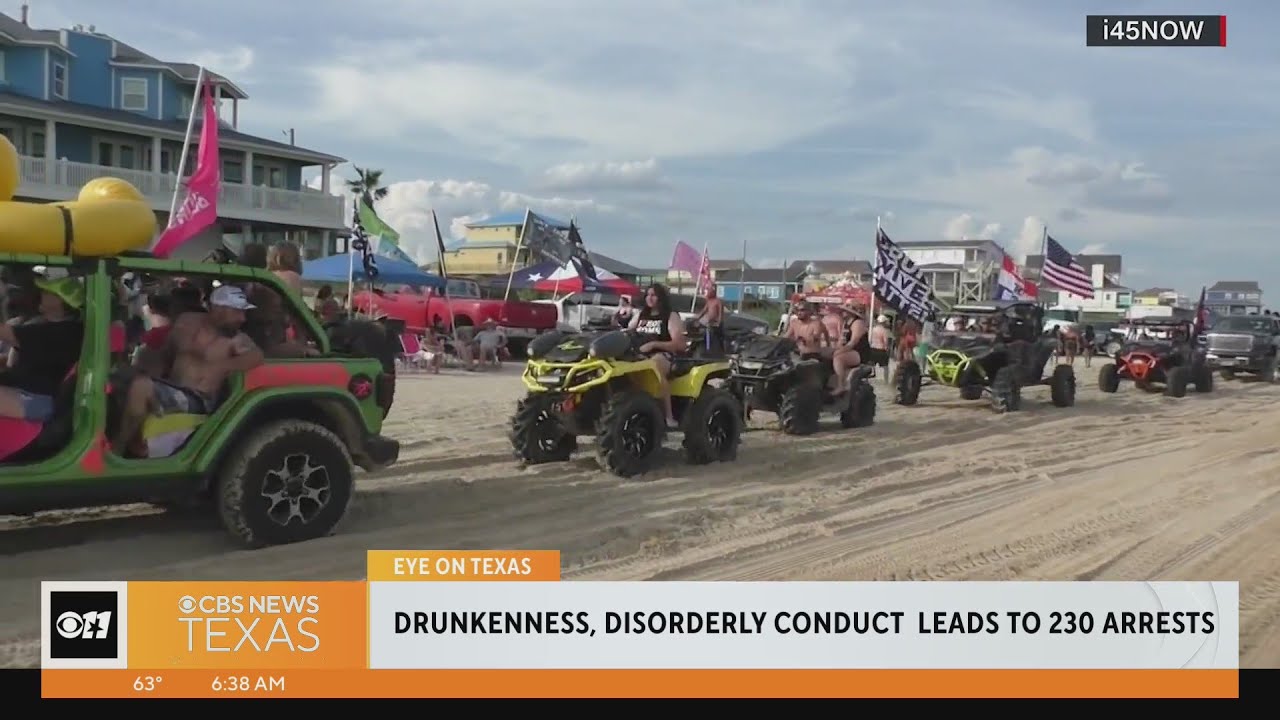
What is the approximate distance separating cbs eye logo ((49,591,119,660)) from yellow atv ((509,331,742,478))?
451cm

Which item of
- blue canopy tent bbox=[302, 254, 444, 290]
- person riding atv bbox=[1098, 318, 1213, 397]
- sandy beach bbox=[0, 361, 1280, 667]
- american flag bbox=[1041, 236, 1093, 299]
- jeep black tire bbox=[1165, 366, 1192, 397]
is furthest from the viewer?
american flag bbox=[1041, 236, 1093, 299]

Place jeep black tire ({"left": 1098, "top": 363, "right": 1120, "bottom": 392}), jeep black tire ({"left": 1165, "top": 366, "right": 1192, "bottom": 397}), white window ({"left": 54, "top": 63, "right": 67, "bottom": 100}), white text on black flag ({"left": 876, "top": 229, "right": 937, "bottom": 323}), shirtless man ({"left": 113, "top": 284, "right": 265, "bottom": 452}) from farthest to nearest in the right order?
white window ({"left": 54, "top": 63, "right": 67, "bottom": 100}) < jeep black tire ({"left": 1098, "top": 363, "right": 1120, "bottom": 392}) < jeep black tire ({"left": 1165, "top": 366, "right": 1192, "bottom": 397}) < white text on black flag ({"left": 876, "top": 229, "right": 937, "bottom": 323}) < shirtless man ({"left": 113, "top": 284, "right": 265, "bottom": 452})

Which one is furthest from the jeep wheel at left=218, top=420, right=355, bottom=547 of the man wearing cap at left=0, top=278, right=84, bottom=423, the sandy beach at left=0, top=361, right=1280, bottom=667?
the man wearing cap at left=0, top=278, right=84, bottom=423

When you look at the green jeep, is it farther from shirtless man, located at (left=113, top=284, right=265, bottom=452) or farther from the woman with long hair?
the woman with long hair

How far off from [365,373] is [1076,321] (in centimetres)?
3877

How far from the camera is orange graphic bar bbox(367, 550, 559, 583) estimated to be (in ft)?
15.1

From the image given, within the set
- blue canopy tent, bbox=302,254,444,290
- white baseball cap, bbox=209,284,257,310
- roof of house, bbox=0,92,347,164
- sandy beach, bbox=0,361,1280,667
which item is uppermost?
roof of house, bbox=0,92,347,164

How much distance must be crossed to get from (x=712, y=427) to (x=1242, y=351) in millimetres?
18520

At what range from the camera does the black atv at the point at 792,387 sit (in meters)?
11.3

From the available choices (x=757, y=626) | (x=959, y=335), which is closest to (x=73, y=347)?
(x=757, y=626)

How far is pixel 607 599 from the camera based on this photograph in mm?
4090

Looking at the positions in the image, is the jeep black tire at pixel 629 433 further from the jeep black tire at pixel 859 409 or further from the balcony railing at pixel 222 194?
the balcony railing at pixel 222 194
